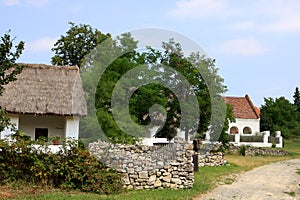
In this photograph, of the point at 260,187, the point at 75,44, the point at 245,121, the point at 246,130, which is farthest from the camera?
the point at 246,130

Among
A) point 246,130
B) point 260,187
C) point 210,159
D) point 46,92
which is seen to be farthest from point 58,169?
point 246,130

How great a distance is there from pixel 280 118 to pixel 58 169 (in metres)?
35.5

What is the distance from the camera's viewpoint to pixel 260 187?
1539 centimetres

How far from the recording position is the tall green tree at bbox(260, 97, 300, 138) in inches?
1730

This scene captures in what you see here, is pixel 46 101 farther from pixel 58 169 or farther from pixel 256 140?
pixel 256 140

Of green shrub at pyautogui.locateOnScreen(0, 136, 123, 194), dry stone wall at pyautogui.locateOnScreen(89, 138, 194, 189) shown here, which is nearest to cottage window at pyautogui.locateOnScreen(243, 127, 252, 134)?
dry stone wall at pyautogui.locateOnScreen(89, 138, 194, 189)

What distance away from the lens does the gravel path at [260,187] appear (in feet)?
44.3

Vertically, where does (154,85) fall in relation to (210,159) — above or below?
above

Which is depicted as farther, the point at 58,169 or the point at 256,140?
the point at 256,140

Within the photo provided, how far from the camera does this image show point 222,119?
25719 mm

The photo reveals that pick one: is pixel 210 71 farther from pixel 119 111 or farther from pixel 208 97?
pixel 119 111

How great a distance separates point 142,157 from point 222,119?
12.7 metres

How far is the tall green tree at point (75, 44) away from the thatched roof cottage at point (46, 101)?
773 centimetres

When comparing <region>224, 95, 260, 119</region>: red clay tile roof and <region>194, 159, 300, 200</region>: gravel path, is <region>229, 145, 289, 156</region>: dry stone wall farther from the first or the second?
<region>194, 159, 300, 200</region>: gravel path
